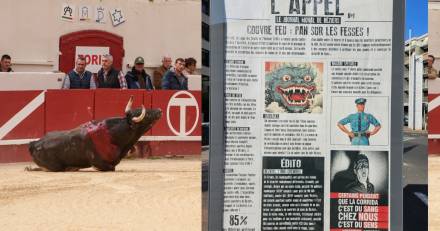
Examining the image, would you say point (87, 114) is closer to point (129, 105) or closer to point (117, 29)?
point (129, 105)

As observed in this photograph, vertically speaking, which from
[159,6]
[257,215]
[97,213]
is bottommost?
[97,213]

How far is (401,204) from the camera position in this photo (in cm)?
192

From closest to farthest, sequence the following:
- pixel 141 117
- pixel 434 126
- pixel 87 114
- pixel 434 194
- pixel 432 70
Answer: pixel 434 194, pixel 87 114, pixel 141 117, pixel 432 70, pixel 434 126

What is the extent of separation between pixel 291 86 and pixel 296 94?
0.09 feet

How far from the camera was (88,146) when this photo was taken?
23.2 ft

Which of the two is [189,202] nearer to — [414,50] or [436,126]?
[414,50]

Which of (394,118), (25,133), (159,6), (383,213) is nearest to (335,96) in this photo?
(394,118)

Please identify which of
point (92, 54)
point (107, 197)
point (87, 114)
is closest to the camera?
point (107, 197)

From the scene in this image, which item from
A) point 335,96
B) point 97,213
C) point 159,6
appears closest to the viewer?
point 335,96

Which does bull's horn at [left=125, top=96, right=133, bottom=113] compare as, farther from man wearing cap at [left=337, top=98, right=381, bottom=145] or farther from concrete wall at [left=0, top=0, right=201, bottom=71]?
man wearing cap at [left=337, top=98, right=381, bottom=145]

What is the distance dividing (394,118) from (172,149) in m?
5.94

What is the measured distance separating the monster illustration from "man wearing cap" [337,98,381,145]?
118mm

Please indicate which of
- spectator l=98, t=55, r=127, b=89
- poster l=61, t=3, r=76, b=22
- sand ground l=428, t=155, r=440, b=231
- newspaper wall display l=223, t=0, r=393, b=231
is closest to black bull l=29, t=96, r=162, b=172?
spectator l=98, t=55, r=127, b=89

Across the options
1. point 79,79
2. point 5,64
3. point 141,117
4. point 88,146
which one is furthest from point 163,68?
point 5,64
